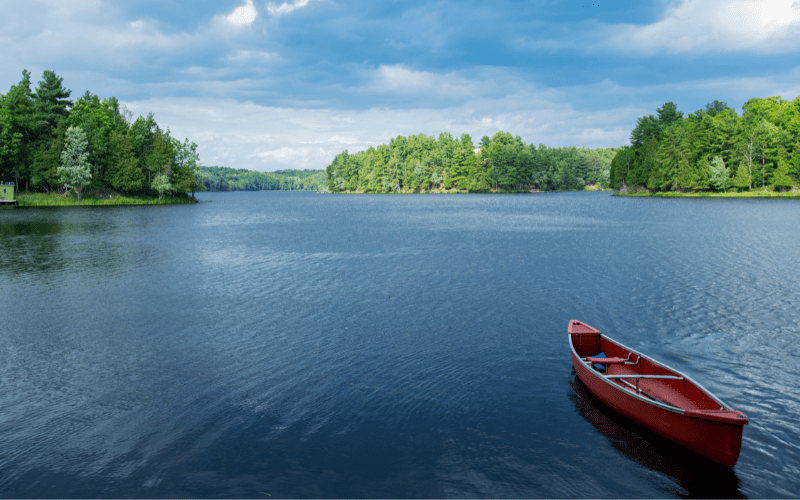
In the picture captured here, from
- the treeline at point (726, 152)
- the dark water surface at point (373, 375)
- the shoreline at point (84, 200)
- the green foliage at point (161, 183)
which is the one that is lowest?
the dark water surface at point (373, 375)

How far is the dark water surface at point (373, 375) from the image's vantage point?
9.77 metres

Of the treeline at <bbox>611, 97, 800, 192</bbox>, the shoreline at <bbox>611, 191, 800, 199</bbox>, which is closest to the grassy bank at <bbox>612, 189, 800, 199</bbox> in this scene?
the shoreline at <bbox>611, 191, 800, 199</bbox>

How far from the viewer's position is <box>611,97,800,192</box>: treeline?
10962cm

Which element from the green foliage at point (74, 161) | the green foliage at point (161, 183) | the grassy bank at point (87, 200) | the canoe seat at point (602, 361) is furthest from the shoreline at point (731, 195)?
the green foliage at point (74, 161)

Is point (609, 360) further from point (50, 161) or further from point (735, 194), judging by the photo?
point (735, 194)

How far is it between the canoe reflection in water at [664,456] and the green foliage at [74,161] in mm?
109078

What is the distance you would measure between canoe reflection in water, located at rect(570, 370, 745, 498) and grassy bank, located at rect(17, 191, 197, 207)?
114m

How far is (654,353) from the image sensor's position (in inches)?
646

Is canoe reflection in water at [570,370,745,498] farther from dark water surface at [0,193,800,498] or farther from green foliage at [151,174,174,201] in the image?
green foliage at [151,174,174,201]

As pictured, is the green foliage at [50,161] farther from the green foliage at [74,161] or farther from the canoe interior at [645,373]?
the canoe interior at [645,373]

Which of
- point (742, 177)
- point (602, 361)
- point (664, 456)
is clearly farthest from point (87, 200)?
point (742, 177)

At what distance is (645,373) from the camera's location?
13.4 meters

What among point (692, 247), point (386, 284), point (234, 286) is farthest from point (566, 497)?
point (692, 247)

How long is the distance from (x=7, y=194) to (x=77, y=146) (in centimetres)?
1632
